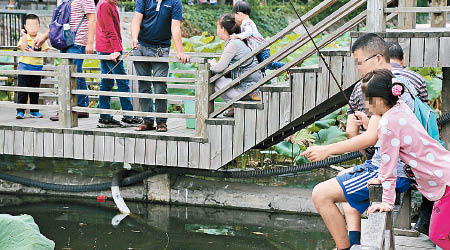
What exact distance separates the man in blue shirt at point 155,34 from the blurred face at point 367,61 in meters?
3.04

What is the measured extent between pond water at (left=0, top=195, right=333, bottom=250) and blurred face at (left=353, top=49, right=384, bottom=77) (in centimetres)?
321

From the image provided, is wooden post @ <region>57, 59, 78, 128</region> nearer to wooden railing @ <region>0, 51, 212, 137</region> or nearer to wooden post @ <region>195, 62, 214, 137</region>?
wooden railing @ <region>0, 51, 212, 137</region>

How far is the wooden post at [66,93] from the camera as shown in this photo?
7.78 meters

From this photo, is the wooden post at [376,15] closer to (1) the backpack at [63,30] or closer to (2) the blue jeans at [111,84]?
(2) the blue jeans at [111,84]

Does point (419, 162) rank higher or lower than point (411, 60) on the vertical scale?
lower

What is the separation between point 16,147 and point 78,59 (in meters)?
1.26

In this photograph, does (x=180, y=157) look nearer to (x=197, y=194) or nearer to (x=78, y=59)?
(x=197, y=194)

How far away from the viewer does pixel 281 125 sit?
7109mm

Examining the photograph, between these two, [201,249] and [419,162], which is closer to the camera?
[419,162]

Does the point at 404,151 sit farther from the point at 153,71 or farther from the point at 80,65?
the point at 80,65

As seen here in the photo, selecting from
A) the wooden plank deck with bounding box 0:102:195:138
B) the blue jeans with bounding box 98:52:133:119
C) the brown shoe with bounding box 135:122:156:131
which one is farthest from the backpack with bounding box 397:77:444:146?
the blue jeans with bounding box 98:52:133:119

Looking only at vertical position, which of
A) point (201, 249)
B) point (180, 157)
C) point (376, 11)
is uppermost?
point (376, 11)

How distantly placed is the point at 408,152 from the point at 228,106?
11.8 feet

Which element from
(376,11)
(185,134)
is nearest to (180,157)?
(185,134)
